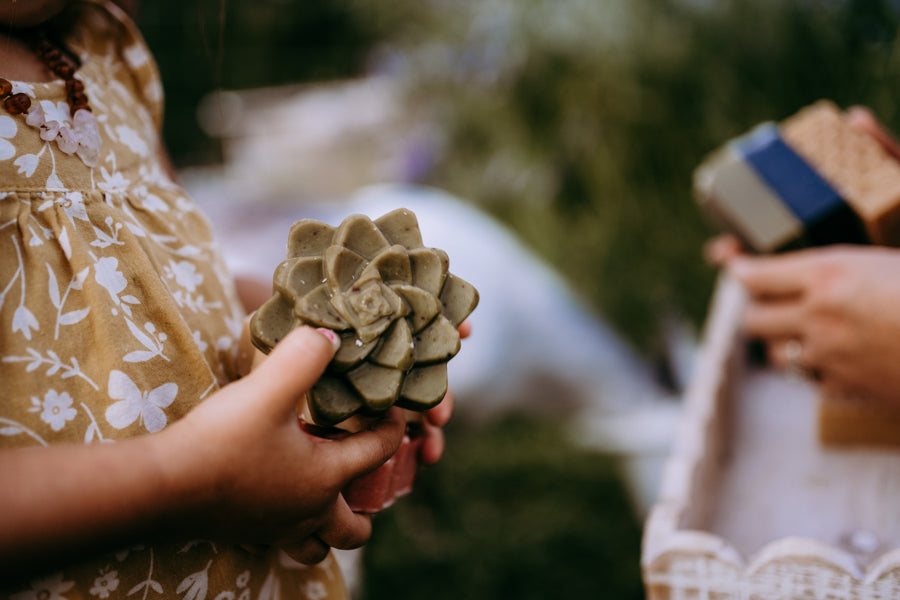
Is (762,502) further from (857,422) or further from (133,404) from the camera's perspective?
(133,404)

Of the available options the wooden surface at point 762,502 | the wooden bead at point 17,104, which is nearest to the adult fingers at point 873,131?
the wooden surface at point 762,502

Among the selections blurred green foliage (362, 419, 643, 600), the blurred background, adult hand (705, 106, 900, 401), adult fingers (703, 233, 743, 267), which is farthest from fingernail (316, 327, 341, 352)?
blurred green foliage (362, 419, 643, 600)

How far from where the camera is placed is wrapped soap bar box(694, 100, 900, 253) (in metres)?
0.90

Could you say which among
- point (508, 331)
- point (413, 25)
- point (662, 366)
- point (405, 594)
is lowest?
point (405, 594)

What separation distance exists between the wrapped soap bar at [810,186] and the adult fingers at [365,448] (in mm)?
694

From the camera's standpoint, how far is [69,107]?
1.96 feet

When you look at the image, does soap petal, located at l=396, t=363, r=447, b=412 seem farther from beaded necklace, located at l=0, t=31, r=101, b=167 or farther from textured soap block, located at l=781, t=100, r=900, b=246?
textured soap block, located at l=781, t=100, r=900, b=246

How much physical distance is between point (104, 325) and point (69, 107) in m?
0.21

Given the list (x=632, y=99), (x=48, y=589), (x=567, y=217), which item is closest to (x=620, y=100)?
(x=632, y=99)

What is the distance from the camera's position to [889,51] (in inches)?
71.6

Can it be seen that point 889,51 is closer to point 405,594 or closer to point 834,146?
point 834,146

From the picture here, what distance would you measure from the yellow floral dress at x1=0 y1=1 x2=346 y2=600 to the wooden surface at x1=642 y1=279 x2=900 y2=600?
0.41m

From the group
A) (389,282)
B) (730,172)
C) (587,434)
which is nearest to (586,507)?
(587,434)

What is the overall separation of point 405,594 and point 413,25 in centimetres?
238
